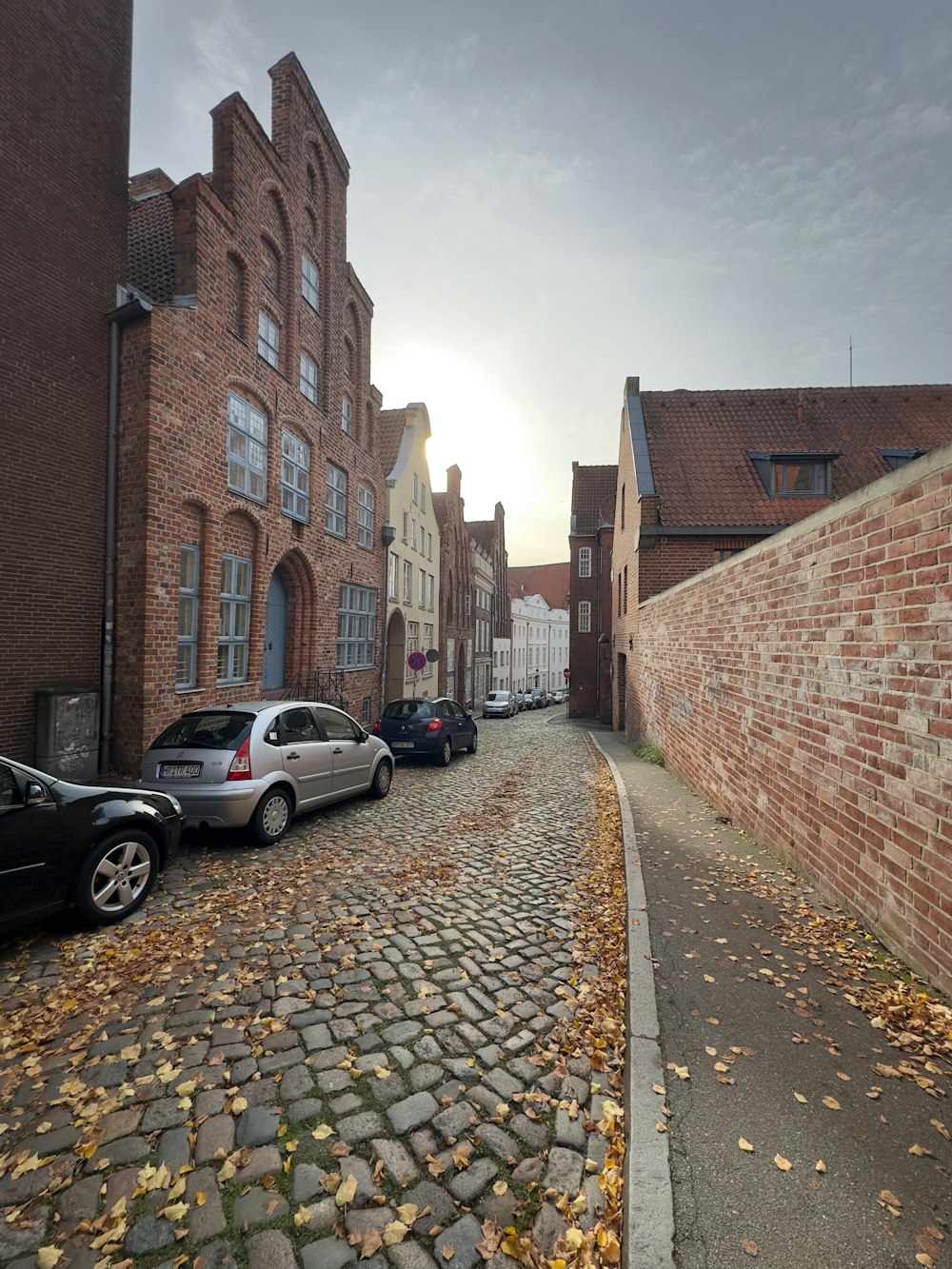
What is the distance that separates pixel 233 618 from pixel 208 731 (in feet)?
18.1

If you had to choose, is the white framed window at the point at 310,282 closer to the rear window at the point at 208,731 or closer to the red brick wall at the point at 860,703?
the rear window at the point at 208,731

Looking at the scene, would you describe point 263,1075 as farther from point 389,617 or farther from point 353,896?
point 389,617

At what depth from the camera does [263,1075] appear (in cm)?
296

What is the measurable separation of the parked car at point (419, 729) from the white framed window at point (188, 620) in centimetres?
413

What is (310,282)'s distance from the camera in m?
15.2

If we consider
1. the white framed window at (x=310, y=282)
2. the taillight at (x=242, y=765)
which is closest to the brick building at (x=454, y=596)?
the white framed window at (x=310, y=282)

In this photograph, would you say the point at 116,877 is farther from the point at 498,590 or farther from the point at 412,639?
the point at 498,590

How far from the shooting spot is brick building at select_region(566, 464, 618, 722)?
3331 centimetres

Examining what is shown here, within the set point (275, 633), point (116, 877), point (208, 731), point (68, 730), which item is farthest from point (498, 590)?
point (116, 877)

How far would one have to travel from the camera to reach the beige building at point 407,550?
22.3 meters

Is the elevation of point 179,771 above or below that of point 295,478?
below

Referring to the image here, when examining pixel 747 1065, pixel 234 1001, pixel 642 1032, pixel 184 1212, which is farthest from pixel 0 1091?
pixel 747 1065

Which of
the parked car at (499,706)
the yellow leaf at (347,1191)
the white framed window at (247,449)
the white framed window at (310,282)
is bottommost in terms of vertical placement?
the parked car at (499,706)

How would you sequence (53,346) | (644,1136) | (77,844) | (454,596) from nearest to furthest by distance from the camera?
(644,1136) < (77,844) < (53,346) < (454,596)
